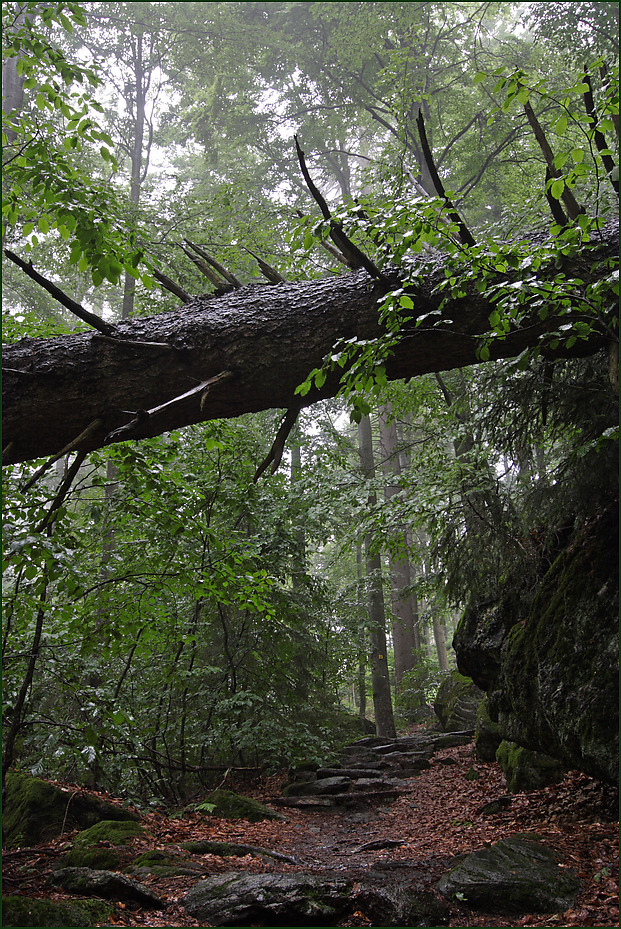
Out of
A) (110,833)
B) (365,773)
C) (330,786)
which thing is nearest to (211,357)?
(110,833)

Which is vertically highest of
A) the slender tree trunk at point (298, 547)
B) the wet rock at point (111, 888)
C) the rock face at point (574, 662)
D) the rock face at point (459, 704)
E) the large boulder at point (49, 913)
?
the slender tree trunk at point (298, 547)

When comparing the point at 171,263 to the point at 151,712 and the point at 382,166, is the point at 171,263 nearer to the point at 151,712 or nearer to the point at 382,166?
the point at 382,166

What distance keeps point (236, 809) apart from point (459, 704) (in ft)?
20.2

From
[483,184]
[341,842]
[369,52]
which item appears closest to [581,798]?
[341,842]

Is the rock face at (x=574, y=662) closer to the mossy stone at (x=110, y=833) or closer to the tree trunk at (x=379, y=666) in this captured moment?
the mossy stone at (x=110, y=833)

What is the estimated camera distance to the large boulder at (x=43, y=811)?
4.81m

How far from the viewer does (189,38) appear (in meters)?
11.3

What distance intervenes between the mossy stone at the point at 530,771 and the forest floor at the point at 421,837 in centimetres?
13

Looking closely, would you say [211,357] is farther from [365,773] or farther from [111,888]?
[365,773]

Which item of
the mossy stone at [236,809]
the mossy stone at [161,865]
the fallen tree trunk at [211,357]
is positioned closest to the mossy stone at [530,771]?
the mossy stone at [236,809]

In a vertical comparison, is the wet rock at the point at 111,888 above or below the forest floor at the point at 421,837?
above

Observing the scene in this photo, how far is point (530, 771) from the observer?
18.4ft

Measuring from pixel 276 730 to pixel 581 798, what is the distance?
4516mm

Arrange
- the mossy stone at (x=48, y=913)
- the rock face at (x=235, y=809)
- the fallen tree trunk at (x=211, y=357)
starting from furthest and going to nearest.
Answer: the rock face at (x=235, y=809) → the fallen tree trunk at (x=211, y=357) → the mossy stone at (x=48, y=913)
